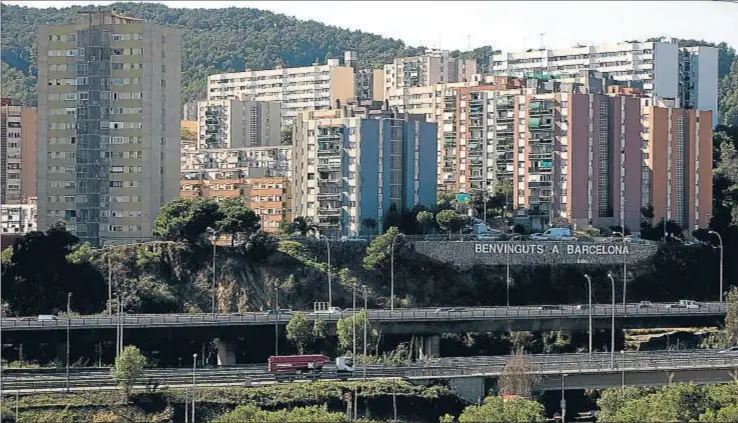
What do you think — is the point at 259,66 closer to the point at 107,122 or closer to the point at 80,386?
the point at 107,122

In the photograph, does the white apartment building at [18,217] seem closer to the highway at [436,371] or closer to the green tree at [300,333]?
the green tree at [300,333]

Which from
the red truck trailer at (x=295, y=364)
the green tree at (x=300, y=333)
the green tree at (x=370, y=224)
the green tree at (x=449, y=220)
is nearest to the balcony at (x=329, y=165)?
the green tree at (x=370, y=224)

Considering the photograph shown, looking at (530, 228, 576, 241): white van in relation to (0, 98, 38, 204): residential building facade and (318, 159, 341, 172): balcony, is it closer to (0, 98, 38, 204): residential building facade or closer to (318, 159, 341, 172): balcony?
(318, 159, 341, 172): balcony

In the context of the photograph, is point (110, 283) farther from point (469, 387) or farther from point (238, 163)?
point (238, 163)

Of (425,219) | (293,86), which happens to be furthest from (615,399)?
(293,86)

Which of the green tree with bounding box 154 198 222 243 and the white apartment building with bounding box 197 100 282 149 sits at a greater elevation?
the white apartment building with bounding box 197 100 282 149

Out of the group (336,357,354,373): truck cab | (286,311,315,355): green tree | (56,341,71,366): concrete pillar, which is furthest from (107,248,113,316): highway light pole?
(336,357,354,373): truck cab

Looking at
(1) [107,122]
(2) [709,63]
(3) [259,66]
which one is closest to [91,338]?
(1) [107,122]
